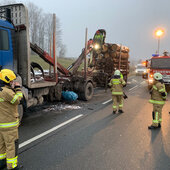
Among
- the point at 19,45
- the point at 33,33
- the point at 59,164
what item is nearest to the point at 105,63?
the point at 19,45

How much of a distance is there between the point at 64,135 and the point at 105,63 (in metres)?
8.42

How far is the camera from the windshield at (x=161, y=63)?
33.9 ft

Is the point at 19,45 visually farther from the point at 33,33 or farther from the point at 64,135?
the point at 33,33

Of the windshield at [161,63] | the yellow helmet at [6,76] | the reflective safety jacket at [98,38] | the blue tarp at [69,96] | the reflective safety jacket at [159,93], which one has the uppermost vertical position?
the reflective safety jacket at [98,38]

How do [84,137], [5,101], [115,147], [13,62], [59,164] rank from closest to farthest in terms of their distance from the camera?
1. [5,101]
2. [59,164]
3. [115,147]
4. [84,137]
5. [13,62]

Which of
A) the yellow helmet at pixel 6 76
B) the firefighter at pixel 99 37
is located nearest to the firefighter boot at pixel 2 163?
the yellow helmet at pixel 6 76

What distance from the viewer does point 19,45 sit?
4.54 metres

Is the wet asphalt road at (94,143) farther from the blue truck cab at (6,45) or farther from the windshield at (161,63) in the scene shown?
the windshield at (161,63)

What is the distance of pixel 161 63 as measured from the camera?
10477 millimetres

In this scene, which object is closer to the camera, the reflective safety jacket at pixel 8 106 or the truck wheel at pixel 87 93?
the reflective safety jacket at pixel 8 106

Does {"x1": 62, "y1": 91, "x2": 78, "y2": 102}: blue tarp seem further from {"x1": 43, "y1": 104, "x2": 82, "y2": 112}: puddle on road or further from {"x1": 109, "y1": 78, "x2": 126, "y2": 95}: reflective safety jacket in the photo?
{"x1": 109, "y1": 78, "x2": 126, "y2": 95}: reflective safety jacket

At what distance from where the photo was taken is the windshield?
10.3 metres

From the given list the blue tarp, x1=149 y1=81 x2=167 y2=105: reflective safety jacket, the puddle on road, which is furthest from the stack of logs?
x1=149 y1=81 x2=167 y2=105: reflective safety jacket

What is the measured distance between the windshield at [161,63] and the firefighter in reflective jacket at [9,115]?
9.90 metres
